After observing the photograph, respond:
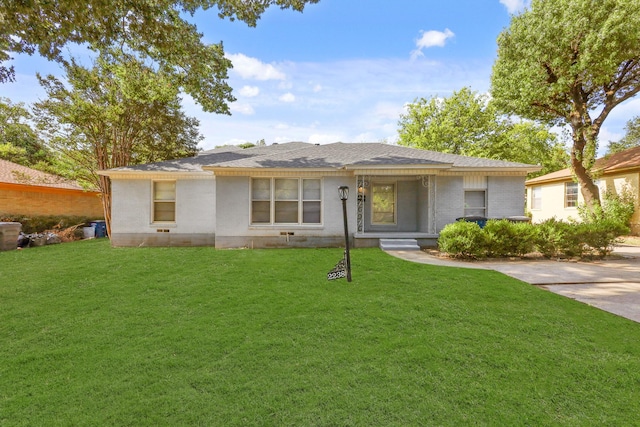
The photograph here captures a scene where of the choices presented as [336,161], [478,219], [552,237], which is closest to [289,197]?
[336,161]

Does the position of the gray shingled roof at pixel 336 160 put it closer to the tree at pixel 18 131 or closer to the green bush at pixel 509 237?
the green bush at pixel 509 237

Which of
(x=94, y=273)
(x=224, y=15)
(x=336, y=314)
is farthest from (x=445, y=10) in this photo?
(x=94, y=273)

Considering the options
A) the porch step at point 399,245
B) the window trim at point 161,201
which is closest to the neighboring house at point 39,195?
the window trim at point 161,201

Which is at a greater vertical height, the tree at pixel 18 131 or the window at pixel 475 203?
the tree at pixel 18 131

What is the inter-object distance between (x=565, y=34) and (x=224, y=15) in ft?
51.5

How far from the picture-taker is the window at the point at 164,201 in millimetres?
11105

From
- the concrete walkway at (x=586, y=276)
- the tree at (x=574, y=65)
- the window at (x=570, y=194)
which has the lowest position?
the concrete walkway at (x=586, y=276)

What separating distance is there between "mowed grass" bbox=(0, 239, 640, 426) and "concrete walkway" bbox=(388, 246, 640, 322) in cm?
68

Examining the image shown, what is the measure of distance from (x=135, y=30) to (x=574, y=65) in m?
18.3

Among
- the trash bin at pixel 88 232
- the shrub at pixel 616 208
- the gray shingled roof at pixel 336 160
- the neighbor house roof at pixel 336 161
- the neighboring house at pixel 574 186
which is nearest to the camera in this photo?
the neighbor house roof at pixel 336 161

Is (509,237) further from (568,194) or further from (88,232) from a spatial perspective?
(88,232)

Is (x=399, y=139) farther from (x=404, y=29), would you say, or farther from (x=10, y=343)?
(x=10, y=343)

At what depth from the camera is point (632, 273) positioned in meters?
6.78

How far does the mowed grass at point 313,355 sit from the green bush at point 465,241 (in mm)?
2276
